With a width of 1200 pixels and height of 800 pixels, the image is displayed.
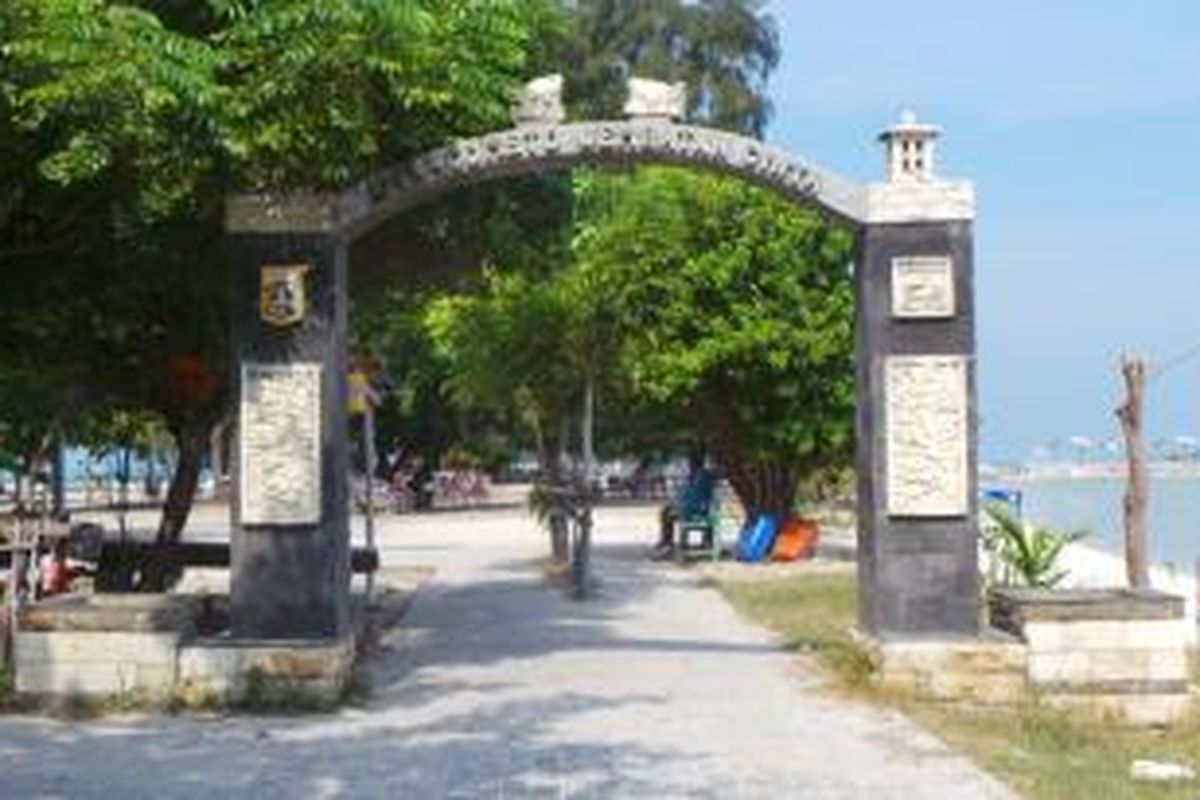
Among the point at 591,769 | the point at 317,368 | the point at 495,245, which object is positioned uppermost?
the point at 495,245

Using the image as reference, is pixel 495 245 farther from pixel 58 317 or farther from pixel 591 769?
pixel 591 769

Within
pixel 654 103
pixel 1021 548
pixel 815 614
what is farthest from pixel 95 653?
pixel 815 614

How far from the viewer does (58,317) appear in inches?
671

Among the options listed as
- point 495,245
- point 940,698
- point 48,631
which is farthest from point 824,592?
point 48,631

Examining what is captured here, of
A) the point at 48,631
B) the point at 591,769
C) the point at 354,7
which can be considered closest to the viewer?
the point at 591,769

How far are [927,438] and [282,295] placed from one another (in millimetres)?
4456

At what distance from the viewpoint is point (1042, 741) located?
12734mm

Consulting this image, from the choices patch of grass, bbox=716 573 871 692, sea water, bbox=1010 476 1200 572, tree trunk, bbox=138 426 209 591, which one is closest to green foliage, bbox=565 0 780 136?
sea water, bbox=1010 476 1200 572

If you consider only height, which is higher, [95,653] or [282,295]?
[282,295]

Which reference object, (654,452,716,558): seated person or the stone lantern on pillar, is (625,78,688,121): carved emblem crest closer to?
the stone lantern on pillar

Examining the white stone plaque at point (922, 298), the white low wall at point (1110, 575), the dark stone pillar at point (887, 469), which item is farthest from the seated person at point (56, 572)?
the white low wall at point (1110, 575)

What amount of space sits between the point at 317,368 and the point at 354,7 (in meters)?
2.63

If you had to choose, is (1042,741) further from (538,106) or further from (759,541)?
(759,541)

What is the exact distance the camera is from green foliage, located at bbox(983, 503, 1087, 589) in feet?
59.2
